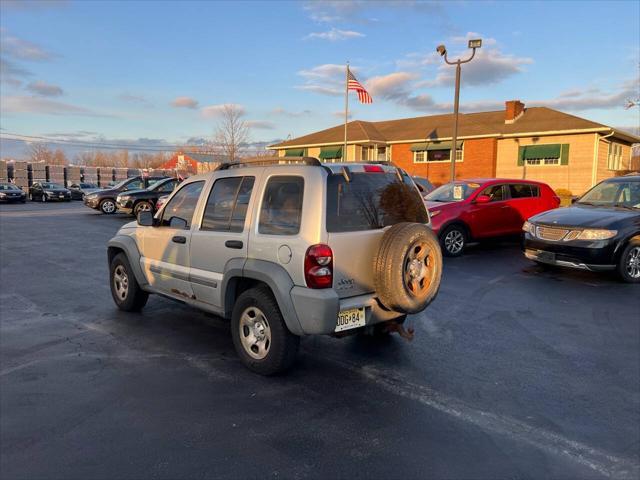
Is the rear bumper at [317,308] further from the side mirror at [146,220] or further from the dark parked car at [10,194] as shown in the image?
the dark parked car at [10,194]

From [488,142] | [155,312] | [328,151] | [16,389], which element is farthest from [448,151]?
[16,389]

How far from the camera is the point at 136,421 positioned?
3.51 meters

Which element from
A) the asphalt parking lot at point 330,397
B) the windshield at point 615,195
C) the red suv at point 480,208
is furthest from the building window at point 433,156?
the asphalt parking lot at point 330,397

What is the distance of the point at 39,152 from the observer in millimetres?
93375

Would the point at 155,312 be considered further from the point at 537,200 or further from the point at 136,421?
the point at 537,200

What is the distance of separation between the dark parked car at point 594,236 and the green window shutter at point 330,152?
26.1 m

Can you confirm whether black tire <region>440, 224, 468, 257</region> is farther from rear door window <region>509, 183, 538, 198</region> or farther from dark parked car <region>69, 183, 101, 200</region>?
dark parked car <region>69, 183, 101, 200</region>

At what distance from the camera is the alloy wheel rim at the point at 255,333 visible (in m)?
4.34

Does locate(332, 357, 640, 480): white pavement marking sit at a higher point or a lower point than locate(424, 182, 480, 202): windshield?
lower

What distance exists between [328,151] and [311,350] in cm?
3086

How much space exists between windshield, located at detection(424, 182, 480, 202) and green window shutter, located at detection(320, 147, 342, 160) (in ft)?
75.0

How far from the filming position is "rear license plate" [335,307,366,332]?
13.1 ft

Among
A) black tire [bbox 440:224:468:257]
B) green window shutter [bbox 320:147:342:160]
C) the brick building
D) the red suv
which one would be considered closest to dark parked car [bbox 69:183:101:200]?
the brick building

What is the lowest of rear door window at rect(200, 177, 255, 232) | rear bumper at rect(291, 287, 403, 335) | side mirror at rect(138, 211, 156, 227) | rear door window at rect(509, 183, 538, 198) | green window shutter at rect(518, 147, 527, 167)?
rear bumper at rect(291, 287, 403, 335)
